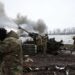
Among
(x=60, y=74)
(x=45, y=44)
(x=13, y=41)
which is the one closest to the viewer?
(x=13, y=41)

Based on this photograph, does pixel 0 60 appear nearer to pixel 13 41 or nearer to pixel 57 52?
pixel 13 41

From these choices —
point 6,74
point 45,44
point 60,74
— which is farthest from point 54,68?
point 45,44

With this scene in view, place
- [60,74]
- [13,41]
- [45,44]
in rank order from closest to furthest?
1. [13,41]
2. [60,74]
3. [45,44]

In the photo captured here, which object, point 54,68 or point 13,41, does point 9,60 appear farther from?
point 54,68

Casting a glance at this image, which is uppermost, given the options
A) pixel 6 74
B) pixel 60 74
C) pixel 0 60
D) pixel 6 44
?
pixel 6 44

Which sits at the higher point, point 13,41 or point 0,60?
point 13,41

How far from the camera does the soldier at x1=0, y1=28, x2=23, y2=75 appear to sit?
11.3 feet

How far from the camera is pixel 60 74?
6.23 metres

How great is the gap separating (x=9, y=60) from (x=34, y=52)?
11.5m

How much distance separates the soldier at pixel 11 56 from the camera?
3449 mm

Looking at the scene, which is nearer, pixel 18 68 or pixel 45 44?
pixel 18 68

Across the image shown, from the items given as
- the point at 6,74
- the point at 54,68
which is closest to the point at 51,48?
the point at 54,68

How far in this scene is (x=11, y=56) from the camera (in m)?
3.49

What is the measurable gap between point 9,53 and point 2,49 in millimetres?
129
